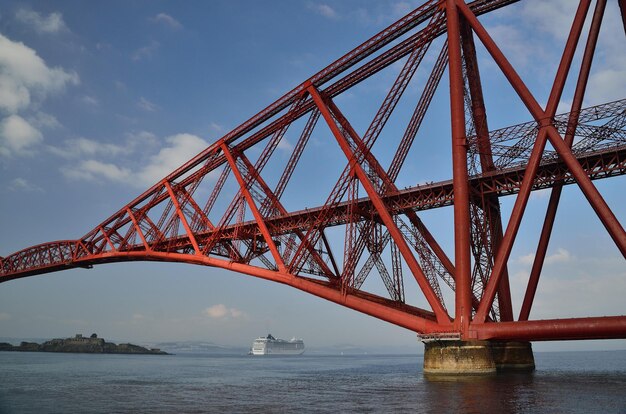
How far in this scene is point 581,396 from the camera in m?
19.7

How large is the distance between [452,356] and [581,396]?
548cm

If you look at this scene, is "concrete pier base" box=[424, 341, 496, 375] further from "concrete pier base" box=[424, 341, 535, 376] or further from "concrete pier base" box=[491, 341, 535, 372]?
"concrete pier base" box=[491, 341, 535, 372]

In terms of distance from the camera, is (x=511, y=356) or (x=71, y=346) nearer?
(x=511, y=356)

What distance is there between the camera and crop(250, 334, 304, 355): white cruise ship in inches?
6663

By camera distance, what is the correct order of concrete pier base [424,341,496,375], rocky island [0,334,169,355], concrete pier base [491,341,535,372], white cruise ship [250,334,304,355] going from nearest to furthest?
1. concrete pier base [424,341,496,375]
2. concrete pier base [491,341,535,372]
3. rocky island [0,334,169,355]
4. white cruise ship [250,334,304,355]

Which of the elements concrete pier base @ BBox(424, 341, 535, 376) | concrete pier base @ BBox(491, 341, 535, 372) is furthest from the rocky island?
concrete pier base @ BBox(424, 341, 535, 376)

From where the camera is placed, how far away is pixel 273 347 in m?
173

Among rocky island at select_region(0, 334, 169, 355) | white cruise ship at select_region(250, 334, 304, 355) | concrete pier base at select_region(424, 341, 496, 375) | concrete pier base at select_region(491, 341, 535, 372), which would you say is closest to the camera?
concrete pier base at select_region(424, 341, 496, 375)

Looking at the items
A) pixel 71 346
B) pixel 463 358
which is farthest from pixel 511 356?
pixel 71 346

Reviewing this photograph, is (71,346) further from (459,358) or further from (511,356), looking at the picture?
(459,358)

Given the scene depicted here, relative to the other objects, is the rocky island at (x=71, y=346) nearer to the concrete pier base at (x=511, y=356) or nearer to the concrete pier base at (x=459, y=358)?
the concrete pier base at (x=511, y=356)

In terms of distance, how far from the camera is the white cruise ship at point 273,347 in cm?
16925

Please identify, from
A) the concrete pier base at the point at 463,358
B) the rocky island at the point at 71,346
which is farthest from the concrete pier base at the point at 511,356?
the rocky island at the point at 71,346

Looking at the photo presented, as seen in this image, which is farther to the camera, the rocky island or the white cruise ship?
the white cruise ship
